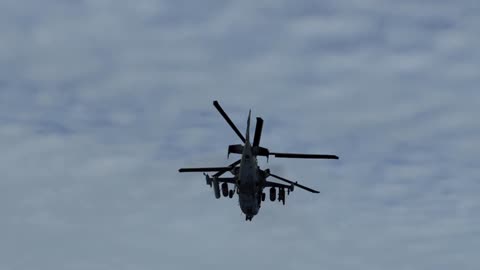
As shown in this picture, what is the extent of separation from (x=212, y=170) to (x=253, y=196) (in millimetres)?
6023

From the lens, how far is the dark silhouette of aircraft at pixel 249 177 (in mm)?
126000

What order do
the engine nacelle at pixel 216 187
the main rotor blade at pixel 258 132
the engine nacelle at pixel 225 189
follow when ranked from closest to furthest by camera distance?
the main rotor blade at pixel 258 132 < the engine nacelle at pixel 216 187 < the engine nacelle at pixel 225 189

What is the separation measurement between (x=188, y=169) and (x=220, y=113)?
1554 centimetres

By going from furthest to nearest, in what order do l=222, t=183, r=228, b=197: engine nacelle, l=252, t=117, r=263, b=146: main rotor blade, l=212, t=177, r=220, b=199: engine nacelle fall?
l=222, t=183, r=228, b=197: engine nacelle → l=212, t=177, r=220, b=199: engine nacelle → l=252, t=117, r=263, b=146: main rotor blade

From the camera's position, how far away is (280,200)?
13450 centimetres

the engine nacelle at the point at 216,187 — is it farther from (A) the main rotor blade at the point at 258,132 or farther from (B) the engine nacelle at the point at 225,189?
(A) the main rotor blade at the point at 258,132

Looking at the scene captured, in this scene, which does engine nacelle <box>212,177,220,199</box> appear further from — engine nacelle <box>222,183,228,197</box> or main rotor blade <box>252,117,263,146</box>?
main rotor blade <box>252,117,263,146</box>

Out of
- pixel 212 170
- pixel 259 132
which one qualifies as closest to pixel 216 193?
pixel 212 170

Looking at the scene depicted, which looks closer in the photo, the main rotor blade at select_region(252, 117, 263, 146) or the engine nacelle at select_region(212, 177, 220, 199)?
the main rotor blade at select_region(252, 117, 263, 146)

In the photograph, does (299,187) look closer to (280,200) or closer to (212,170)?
(280,200)

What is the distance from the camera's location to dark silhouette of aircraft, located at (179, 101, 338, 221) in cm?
12600

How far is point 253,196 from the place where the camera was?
131 metres

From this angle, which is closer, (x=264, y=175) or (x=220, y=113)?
(x=220, y=113)

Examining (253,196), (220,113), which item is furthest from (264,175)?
(220,113)
